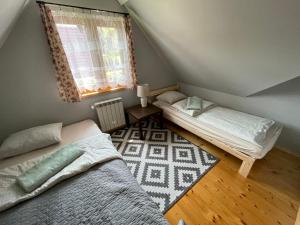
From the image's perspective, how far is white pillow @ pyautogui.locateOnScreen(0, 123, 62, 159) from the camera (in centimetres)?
161

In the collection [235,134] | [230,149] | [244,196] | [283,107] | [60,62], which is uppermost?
[60,62]

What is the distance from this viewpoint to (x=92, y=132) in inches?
78.9

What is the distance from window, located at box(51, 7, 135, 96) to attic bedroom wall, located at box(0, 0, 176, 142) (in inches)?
6.8

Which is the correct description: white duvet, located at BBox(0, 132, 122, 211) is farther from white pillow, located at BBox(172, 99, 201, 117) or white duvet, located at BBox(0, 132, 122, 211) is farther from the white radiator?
white pillow, located at BBox(172, 99, 201, 117)

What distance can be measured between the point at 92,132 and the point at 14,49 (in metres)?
1.41

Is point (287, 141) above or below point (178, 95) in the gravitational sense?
below

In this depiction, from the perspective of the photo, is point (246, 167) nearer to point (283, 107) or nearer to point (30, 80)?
point (283, 107)

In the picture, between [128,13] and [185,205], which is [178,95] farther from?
[185,205]

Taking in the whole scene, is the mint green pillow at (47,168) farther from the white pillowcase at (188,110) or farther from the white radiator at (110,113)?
the white pillowcase at (188,110)

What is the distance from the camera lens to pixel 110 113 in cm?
260

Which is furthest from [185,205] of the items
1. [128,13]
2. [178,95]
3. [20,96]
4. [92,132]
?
[128,13]

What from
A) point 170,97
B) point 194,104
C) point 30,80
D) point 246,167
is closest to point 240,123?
point 246,167

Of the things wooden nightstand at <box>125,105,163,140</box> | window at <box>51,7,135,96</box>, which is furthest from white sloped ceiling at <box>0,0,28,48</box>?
wooden nightstand at <box>125,105,163,140</box>

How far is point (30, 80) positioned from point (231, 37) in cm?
256
